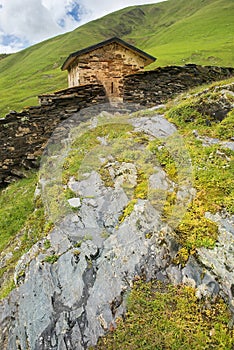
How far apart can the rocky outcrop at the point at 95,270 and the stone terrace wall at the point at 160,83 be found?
932 cm

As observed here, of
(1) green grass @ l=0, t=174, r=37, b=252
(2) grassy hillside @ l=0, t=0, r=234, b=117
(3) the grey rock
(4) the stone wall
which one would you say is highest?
(4) the stone wall

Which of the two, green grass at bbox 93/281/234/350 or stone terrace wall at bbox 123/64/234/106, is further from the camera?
stone terrace wall at bbox 123/64/234/106

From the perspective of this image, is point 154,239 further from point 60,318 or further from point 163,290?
point 60,318

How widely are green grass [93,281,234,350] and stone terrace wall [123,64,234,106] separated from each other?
39.5 feet

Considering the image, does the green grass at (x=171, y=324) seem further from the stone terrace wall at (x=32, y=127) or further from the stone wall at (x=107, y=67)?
the stone wall at (x=107, y=67)

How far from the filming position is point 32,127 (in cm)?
1459

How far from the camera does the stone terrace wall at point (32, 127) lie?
14445 mm

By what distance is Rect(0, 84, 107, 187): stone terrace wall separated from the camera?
14445mm

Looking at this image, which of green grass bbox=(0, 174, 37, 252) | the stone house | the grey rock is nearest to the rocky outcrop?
the grey rock

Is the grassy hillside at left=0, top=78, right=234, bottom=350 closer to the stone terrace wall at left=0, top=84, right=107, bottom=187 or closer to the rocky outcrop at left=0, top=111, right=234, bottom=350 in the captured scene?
the rocky outcrop at left=0, top=111, right=234, bottom=350

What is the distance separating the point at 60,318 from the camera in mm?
5227

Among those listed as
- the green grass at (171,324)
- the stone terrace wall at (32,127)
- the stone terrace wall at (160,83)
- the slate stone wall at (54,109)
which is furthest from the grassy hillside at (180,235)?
the stone terrace wall at (160,83)

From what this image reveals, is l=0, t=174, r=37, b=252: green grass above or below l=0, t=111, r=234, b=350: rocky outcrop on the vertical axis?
below

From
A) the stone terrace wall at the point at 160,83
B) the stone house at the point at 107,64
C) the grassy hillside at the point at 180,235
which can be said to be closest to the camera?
the grassy hillside at the point at 180,235
